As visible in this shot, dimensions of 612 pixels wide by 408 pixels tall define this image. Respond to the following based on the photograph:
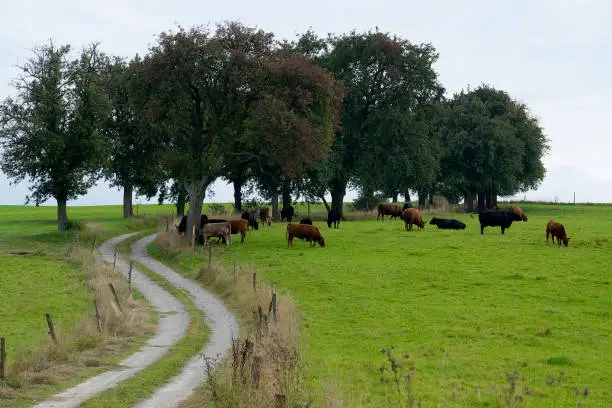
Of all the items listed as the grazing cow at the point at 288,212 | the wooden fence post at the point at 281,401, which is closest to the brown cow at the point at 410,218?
the grazing cow at the point at 288,212

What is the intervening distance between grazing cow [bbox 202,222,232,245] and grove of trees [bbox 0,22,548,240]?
2350mm

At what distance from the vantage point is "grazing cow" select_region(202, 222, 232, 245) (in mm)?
48406

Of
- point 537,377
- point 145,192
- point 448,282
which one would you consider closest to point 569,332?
point 537,377

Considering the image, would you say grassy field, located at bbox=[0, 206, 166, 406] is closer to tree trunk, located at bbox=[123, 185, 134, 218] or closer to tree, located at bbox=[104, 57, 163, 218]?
tree, located at bbox=[104, 57, 163, 218]

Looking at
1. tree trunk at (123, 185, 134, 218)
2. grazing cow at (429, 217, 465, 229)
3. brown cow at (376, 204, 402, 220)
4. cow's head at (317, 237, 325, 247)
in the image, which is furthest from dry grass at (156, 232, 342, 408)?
tree trunk at (123, 185, 134, 218)

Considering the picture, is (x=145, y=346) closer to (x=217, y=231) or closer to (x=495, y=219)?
(x=217, y=231)

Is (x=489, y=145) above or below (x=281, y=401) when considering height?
above

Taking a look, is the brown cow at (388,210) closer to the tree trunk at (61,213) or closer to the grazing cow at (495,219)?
the grazing cow at (495,219)

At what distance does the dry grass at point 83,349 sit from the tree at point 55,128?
28.0 m

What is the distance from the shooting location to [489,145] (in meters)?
84.0

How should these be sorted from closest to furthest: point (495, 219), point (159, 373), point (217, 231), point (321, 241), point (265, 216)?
point (159, 373), point (321, 241), point (217, 231), point (495, 219), point (265, 216)

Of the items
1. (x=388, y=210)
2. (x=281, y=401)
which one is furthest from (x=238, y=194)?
(x=281, y=401)

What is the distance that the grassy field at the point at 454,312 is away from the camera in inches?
656

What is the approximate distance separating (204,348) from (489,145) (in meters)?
67.5
